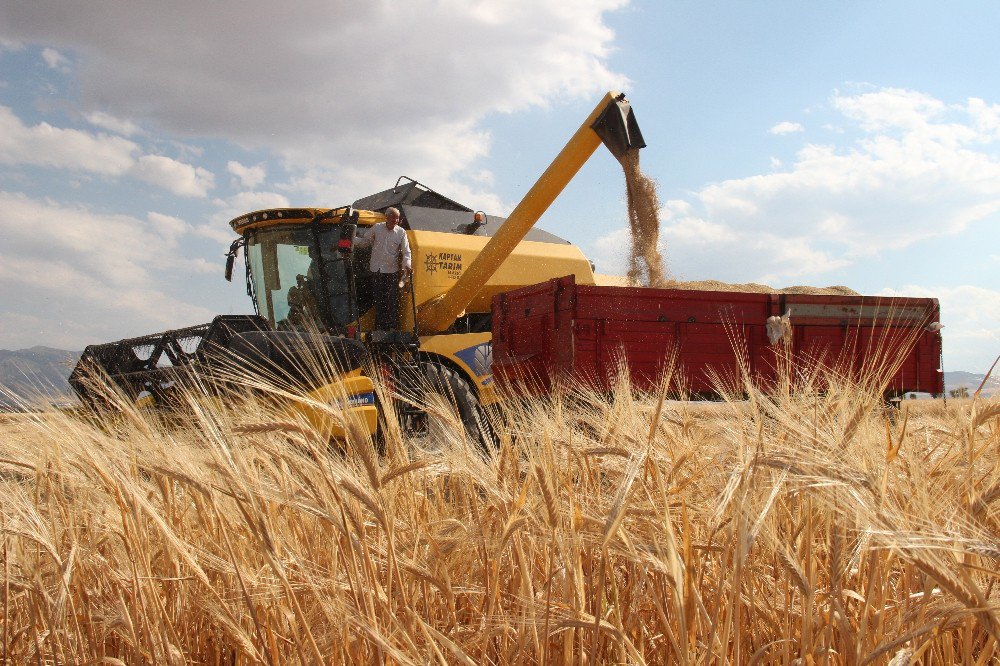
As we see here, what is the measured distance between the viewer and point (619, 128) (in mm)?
7047

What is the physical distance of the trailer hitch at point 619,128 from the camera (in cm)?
700

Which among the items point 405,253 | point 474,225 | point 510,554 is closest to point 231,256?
point 405,253

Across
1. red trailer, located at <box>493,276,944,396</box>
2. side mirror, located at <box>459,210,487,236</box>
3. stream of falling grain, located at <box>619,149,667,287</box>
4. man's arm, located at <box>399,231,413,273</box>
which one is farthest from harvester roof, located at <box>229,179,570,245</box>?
stream of falling grain, located at <box>619,149,667,287</box>

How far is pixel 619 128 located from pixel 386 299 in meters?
2.83

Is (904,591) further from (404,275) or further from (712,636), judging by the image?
(404,275)

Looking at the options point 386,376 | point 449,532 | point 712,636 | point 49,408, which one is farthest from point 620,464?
point 386,376

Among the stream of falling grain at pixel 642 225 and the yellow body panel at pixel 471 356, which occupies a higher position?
the stream of falling grain at pixel 642 225

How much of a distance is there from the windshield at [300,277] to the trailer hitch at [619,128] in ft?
9.22

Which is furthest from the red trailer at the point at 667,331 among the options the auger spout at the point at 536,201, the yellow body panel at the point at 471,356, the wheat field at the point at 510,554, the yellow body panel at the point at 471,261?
the wheat field at the point at 510,554

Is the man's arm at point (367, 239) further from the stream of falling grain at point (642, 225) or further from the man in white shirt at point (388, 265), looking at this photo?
the stream of falling grain at point (642, 225)

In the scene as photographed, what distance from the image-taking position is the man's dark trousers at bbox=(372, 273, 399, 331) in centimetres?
702

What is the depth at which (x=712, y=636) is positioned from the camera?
1034 millimetres

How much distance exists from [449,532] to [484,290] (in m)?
6.81

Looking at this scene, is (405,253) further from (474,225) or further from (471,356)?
(474,225)
